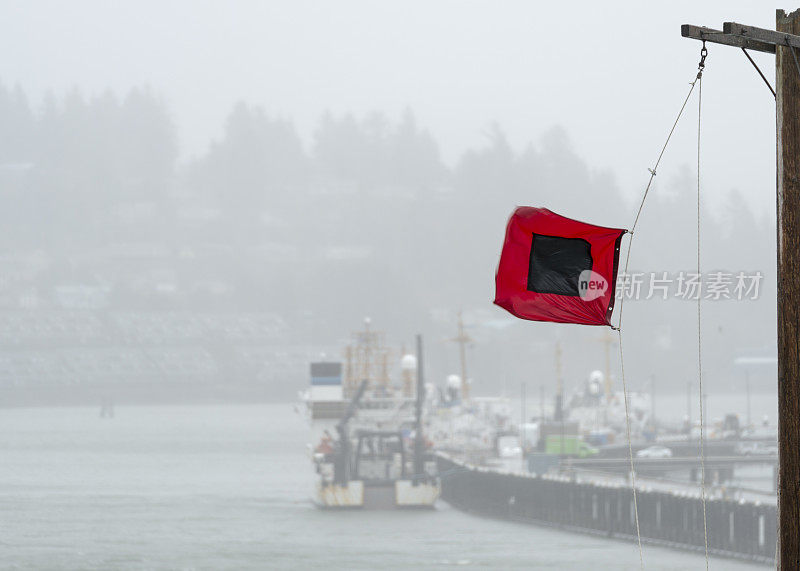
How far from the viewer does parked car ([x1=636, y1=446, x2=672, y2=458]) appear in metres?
93.7

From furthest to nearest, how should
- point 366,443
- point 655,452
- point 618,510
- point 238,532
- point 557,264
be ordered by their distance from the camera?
point 655,452, point 366,443, point 238,532, point 618,510, point 557,264

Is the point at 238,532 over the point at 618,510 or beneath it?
beneath

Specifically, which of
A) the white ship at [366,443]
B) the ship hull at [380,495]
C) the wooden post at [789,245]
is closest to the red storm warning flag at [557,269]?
the wooden post at [789,245]

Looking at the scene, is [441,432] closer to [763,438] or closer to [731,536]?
[763,438]

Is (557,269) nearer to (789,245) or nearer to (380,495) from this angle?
(789,245)

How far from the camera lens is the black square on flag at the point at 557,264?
9.34m

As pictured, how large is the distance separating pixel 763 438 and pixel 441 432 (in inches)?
1015

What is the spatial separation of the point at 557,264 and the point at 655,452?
88.4 metres

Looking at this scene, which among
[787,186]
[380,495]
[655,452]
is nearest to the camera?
[787,186]

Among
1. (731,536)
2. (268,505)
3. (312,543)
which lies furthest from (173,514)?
(731,536)

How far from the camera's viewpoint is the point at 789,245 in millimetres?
7766

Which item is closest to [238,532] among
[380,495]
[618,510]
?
[380,495]

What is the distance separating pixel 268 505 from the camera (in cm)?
8931

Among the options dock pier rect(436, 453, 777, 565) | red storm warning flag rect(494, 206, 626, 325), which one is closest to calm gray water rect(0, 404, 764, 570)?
dock pier rect(436, 453, 777, 565)
